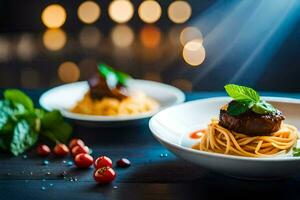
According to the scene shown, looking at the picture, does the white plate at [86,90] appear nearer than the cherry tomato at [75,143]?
No

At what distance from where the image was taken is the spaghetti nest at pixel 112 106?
2716 mm

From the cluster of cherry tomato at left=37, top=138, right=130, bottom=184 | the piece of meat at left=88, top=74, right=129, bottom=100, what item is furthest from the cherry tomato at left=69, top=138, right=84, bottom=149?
the piece of meat at left=88, top=74, right=129, bottom=100

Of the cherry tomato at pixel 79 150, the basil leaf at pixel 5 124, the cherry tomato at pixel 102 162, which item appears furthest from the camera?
the basil leaf at pixel 5 124

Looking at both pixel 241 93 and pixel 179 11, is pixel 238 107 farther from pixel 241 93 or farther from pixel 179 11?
pixel 179 11

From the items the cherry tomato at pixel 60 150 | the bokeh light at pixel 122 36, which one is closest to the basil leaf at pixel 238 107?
the cherry tomato at pixel 60 150

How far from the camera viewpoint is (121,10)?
4652mm

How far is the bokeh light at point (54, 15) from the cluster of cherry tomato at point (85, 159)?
2.62m

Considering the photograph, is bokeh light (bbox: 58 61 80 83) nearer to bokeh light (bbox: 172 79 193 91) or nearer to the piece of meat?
bokeh light (bbox: 172 79 193 91)

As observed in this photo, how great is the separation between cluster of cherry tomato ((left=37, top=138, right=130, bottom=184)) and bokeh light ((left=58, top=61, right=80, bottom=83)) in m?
2.29

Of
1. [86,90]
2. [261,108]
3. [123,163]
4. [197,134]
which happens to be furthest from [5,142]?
[261,108]

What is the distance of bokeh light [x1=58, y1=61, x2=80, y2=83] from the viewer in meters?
4.53

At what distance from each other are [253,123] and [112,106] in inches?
38.3

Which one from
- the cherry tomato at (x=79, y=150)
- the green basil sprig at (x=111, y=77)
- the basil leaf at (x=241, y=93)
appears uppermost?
the basil leaf at (x=241, y=93)

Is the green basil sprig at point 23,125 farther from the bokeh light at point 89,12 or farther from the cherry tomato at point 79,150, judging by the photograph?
the bokeh light at point 89,12
